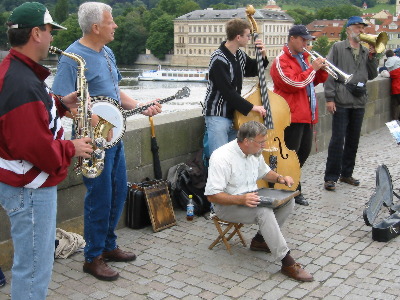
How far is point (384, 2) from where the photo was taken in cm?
17988

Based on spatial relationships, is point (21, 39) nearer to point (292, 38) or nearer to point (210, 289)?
point (210, 289)

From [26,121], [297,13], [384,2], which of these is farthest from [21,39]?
[384,2]

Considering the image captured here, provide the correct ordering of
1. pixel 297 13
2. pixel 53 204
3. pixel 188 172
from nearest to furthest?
pixel 53 204 → pixel 188 172 → pixel 297 13

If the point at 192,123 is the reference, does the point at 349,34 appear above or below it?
above

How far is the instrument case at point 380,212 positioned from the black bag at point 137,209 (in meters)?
2.04

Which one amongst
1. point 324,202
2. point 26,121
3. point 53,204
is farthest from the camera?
point 324,202

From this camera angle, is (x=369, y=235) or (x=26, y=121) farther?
(x=369, y=235)

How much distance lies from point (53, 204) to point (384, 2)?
191 meters

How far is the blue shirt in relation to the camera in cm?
405

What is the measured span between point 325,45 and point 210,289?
11756 centimetres

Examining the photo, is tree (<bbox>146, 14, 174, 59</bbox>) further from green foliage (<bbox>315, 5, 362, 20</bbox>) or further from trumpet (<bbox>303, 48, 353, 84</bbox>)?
trumpet (<bbox>303, 48, 353, 84</bbox>)

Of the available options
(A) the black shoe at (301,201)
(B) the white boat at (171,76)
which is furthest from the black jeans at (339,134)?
(B) the white boat at (171,76)

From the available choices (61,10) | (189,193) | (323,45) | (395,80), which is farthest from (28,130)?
(323,45)

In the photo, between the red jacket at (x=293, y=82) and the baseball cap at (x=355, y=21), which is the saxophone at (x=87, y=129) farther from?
the baseball cap at (x=355, y=21)
